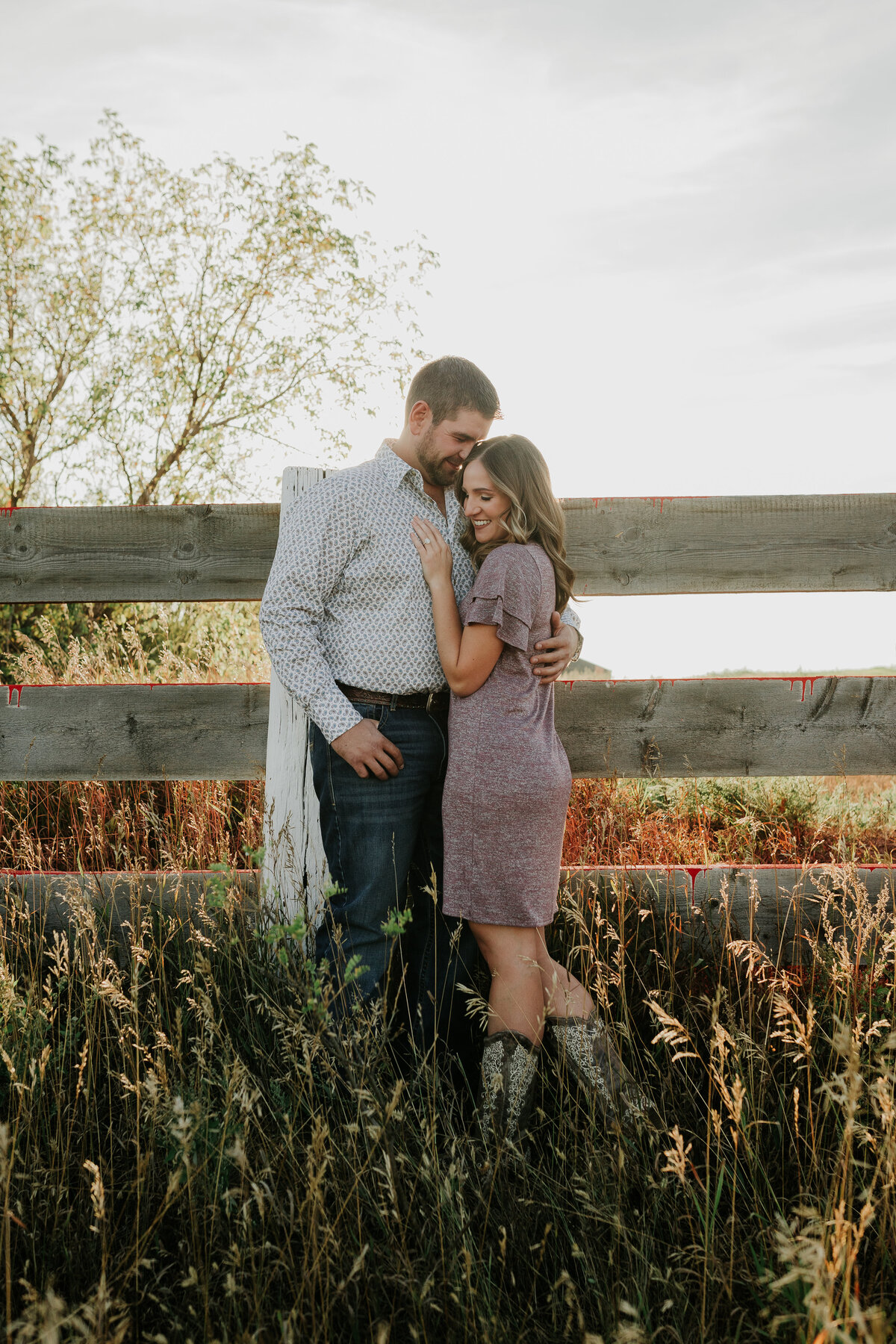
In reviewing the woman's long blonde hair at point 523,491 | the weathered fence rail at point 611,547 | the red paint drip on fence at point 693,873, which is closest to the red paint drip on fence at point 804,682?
the weathered fence rail at point 611,547

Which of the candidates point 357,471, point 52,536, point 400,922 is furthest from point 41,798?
point 400,922

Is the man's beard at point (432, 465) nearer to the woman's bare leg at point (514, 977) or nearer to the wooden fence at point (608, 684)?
the wooden fence at point (608, 684)

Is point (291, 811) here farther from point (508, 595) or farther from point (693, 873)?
point (693, 873)

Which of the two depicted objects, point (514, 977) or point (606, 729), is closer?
point (514, 977)

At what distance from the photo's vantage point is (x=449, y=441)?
2.96 m

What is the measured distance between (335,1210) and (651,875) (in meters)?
1.89

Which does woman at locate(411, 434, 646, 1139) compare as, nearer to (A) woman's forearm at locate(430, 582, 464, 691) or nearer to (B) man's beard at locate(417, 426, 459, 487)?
(A) woman's forearm at locate(430, 582, 464, 691)

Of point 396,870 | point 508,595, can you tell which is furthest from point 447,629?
point 396,870

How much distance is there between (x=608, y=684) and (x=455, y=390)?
Answer: 50.9 inches

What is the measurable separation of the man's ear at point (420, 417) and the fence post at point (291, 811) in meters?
1.03

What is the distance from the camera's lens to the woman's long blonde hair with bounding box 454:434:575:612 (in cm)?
275

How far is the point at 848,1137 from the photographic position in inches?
61.4

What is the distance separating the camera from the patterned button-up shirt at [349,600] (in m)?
2.81

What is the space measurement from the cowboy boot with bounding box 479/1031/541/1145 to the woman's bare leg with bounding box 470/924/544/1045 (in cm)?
3
